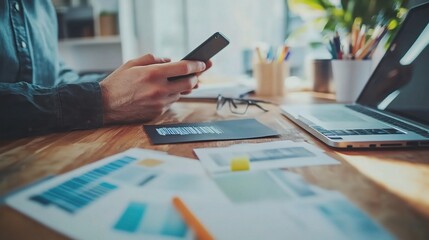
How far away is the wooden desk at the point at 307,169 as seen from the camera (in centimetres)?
27

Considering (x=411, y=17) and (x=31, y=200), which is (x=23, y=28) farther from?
(x=411, y=17)

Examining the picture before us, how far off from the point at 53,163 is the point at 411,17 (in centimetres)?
75

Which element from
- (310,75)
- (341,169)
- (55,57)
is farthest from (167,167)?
(310,75)

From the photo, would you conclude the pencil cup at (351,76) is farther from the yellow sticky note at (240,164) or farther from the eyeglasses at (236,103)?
the yellow sticky note at (240,164)

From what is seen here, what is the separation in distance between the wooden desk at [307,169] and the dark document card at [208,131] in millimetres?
20

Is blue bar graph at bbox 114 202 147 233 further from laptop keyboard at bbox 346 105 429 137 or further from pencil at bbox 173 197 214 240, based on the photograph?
laptop keyboard at bbox 346 105 429 137

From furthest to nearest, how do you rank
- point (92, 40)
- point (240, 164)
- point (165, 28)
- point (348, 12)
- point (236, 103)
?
point (165, 28) → point (92, 40) → point (348, 12) → point (236, 103) → point (240, 164)

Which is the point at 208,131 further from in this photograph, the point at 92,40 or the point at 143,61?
the point at 92,40

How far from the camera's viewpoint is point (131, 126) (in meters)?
0.65

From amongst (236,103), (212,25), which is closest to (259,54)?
(236,103)

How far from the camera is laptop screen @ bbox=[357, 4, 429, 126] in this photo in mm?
585

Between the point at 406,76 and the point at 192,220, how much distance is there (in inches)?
22.8

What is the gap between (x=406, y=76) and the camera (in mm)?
652

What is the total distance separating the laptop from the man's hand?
10.0 inches
